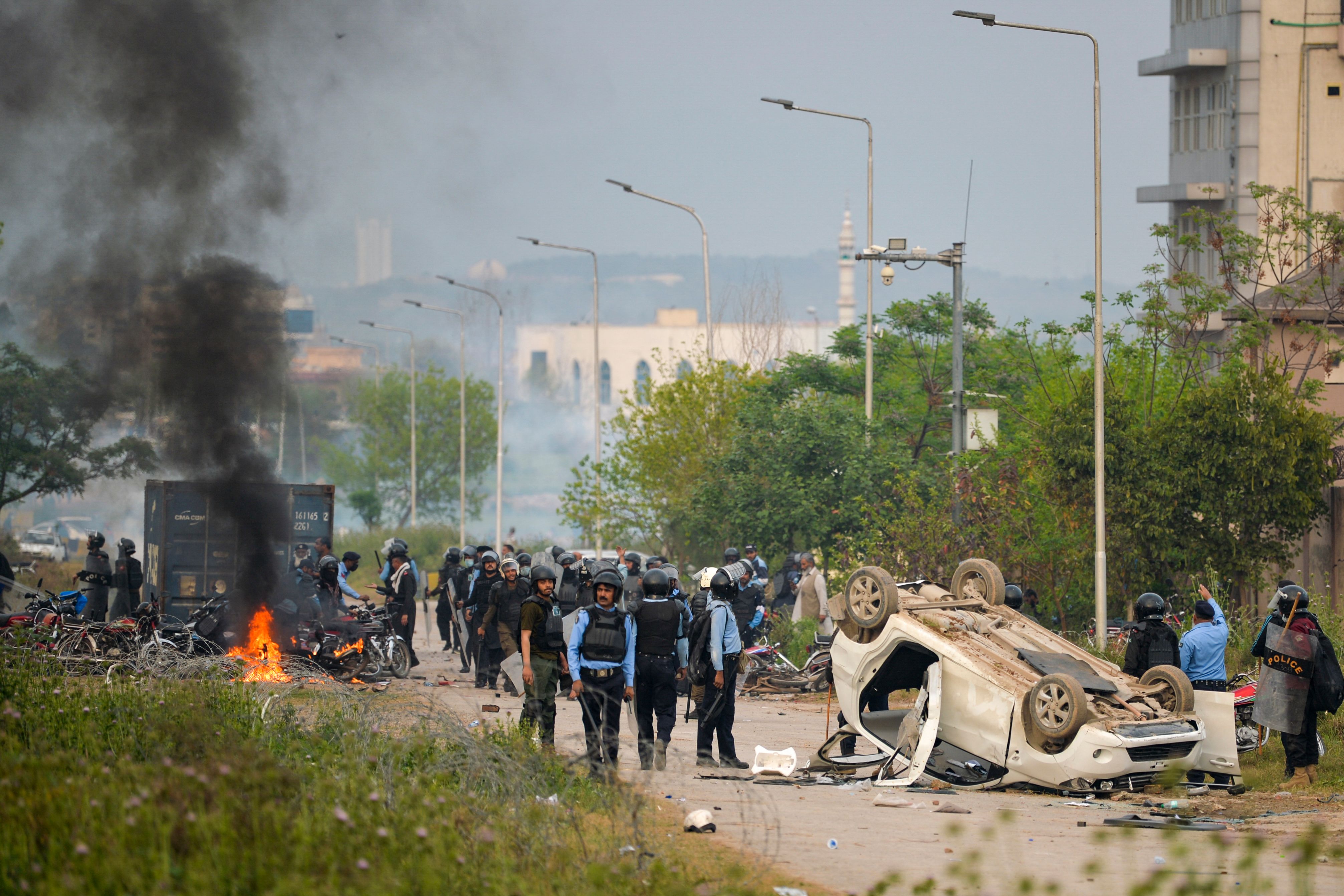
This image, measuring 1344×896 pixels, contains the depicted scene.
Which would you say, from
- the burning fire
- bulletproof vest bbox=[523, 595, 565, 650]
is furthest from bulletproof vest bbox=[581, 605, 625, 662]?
the burning fire

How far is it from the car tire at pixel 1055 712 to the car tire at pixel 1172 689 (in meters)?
0.87

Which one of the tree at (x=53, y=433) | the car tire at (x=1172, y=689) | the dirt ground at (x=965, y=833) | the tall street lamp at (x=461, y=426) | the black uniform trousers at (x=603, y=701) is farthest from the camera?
the tall street lamp at (x=461, y=426)

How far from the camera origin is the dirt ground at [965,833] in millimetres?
8023

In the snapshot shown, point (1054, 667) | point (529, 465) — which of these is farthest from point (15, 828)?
point (529, 465)

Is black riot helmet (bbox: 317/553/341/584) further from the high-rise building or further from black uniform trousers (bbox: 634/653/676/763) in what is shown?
the high-rise building

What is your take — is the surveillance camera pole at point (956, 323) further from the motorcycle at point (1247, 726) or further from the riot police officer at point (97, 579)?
the riot police officer at point (97, 579)

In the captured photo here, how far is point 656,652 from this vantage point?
38.7ft

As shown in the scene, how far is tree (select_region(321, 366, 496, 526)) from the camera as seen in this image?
66688 millimetres

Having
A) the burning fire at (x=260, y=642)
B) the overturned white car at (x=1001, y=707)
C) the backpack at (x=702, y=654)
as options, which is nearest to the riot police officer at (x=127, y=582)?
the burning fire at (x=260, y=642)

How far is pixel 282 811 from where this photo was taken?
6.11m

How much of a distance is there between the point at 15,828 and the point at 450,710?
3.51m

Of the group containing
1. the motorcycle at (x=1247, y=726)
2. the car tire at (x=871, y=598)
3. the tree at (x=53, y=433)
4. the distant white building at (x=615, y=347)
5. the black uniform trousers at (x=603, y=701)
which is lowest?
the motorcycle at (x=1247, y=726)

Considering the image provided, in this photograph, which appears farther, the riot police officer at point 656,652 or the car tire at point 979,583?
the car tire at point 979,583

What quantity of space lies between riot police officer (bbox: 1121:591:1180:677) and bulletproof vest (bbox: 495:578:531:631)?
22.3 feet
